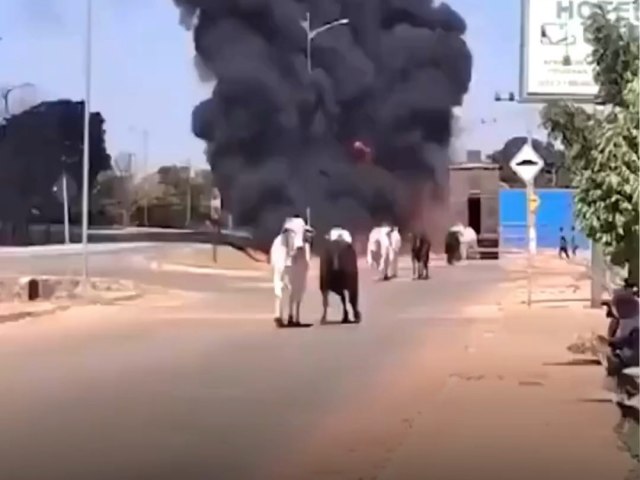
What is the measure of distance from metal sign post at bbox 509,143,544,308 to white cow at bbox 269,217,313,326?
407 mm

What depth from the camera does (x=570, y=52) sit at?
9.03 feet

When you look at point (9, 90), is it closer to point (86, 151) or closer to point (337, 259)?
point (86, 151)

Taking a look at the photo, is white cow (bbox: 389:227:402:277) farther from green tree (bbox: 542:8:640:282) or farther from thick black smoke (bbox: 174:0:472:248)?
green tree (bbox: 542:8:640:282)

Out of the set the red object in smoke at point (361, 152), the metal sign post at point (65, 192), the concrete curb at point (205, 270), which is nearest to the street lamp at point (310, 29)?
the red object in smoke at point (361, 152)

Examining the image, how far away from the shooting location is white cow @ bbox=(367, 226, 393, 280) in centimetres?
283

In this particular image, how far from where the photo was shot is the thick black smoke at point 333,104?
111 inches

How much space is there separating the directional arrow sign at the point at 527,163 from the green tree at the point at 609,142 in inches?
2.6

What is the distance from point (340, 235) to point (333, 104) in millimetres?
247

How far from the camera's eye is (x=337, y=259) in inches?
112

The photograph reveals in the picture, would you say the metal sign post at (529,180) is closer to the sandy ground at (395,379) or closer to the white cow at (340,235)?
the sandy ground at (395,379)

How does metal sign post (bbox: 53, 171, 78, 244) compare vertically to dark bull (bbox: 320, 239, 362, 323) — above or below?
above

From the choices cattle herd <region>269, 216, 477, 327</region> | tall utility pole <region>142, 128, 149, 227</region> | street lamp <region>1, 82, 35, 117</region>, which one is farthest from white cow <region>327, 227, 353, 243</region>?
street lamp <region>1, 82, 35, 117</region>

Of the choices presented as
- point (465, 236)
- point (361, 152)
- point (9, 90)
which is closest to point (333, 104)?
point (361, 152)

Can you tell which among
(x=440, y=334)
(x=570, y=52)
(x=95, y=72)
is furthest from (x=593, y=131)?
(x=95, y=72)
